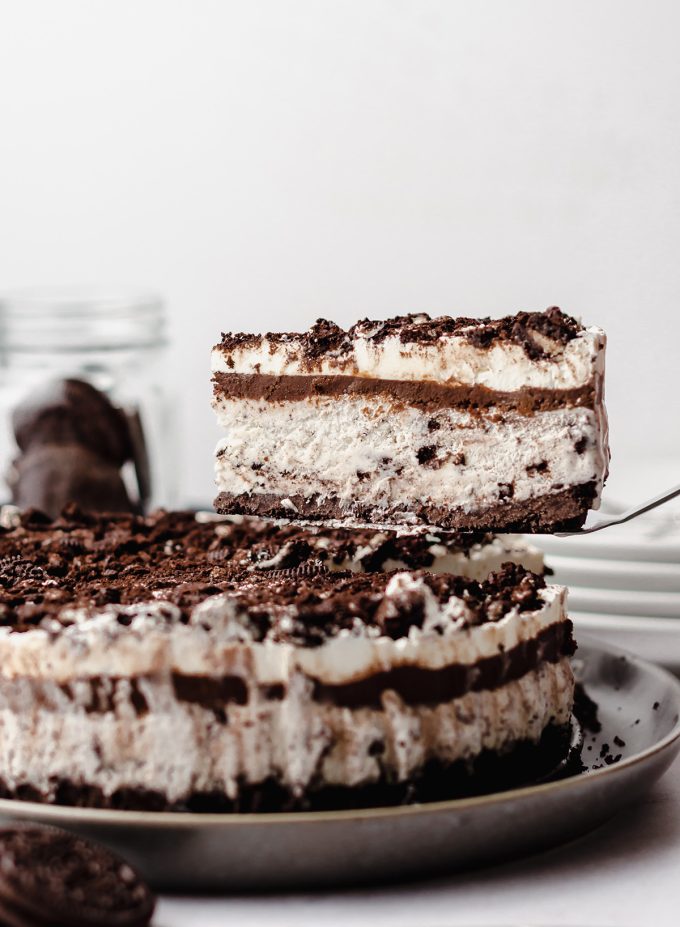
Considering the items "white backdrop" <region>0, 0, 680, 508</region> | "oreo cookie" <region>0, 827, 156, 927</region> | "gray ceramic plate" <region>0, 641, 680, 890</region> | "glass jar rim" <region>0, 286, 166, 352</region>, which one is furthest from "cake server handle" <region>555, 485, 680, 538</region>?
"white backdrop" <region>0, 0, 680, 508</region>

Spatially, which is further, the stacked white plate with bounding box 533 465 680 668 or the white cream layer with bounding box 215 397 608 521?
the stacked white plate with bounding box 533 465 680 668

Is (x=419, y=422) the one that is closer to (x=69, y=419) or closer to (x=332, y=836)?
(x=332, y=836)

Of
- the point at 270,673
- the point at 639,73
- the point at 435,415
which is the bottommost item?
the point at 270,673

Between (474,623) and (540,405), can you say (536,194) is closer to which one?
(540,405)

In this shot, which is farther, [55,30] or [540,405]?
[55,30]

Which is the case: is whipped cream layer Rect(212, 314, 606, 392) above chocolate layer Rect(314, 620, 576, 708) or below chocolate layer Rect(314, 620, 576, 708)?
above

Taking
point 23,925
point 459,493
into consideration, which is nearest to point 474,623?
point 459,493

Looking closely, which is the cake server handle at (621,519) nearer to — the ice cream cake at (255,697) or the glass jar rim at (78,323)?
the ice cream cake at (255,697)

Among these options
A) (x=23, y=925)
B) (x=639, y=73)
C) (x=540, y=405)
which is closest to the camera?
(x=23, y=925)

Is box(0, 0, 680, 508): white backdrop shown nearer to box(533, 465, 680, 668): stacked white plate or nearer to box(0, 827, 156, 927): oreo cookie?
box(533, 465, 680, 668): stacked white plate
